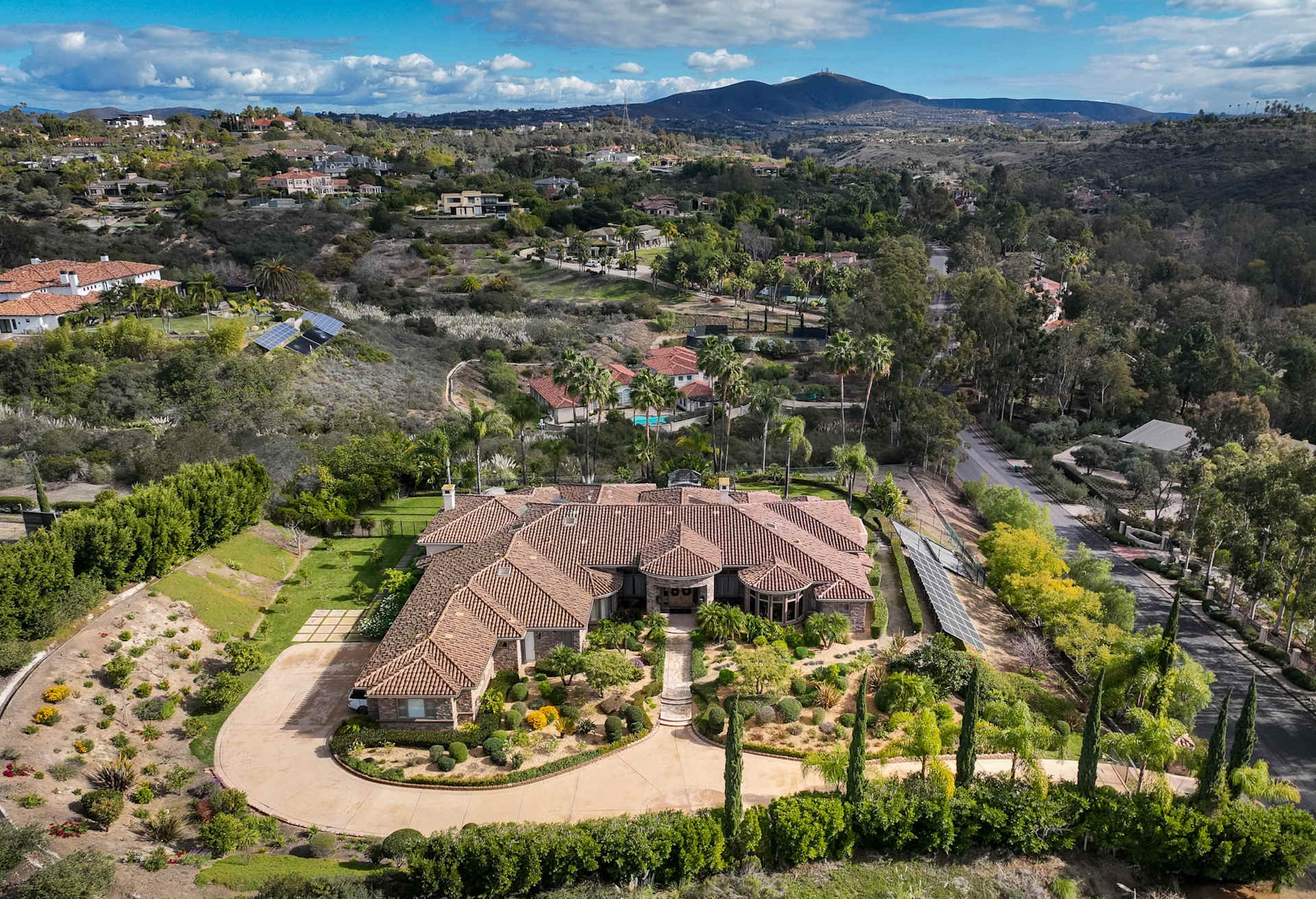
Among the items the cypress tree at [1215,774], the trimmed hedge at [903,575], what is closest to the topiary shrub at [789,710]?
the trimmed hedge at [903,575]

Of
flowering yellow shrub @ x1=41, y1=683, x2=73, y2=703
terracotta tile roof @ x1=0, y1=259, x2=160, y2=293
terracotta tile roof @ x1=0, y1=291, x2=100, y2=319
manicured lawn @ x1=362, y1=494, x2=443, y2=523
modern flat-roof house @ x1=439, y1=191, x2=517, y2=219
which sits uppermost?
modern flat-roof house @ x1=439, y1=191, x2=517, y2=219

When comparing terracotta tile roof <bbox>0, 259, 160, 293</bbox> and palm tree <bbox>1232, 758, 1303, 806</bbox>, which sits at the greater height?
terracotta tile roof <bbox>0, 259, 160, 293</bbox>

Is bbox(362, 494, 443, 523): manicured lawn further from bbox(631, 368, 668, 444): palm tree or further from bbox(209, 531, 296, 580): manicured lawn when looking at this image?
bbox(631, 368, 668, 444): palm tree

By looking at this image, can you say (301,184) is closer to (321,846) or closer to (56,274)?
(56,274)

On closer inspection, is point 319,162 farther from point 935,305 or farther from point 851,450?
point 851,450

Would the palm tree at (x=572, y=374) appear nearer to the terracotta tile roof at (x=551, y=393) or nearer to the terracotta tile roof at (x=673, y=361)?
the terracotta tile roof at (x=551, y=393)

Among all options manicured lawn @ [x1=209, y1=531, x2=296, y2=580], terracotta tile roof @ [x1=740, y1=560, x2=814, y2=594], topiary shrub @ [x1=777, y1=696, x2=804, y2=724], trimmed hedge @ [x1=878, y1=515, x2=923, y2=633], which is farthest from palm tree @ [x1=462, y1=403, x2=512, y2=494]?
topiary shrub @ [x1=777, y1=696, x2=804, y2=724]
